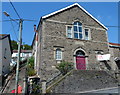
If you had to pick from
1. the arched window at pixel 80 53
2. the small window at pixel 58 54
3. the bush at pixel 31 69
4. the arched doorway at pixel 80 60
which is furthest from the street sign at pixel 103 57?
the bush at pixel 31 69

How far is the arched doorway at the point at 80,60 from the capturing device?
1723 centimetres

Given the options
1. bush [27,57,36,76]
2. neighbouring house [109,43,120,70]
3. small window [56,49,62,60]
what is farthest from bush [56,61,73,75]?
neighbouring house [109,43,120,70]

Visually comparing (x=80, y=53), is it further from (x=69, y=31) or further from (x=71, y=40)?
(x=69, y=31)

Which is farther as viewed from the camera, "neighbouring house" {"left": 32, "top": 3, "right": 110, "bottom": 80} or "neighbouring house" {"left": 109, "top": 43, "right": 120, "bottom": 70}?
"neighbouring house" {"left": 109, "top": 43, "right": 120, "bottom": 70}

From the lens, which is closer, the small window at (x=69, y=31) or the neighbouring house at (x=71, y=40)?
the neighbouring house at (x=71, y=40)

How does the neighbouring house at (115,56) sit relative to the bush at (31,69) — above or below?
above

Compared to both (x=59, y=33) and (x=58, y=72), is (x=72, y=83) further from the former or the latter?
(x=59, y=33)

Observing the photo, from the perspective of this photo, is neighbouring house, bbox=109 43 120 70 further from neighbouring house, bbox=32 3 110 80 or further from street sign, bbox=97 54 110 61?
street sign, bbox=97 54 110 61

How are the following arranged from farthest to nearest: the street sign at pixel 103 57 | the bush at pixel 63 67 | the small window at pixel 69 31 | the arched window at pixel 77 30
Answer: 1. the arched window at pixel 77 30
2. the small window at pixel 69 31
3. the street sign at pixel 103 57
4. the bush at pixel 63 67

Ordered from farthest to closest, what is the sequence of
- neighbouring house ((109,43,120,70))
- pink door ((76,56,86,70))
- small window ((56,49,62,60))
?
neighbouring house ((109,43,120,70)) → pink door ((76,56,86,70)) → small window ((56,49,62,60))

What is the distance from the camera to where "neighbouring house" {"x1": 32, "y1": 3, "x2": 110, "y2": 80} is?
52.3 feet

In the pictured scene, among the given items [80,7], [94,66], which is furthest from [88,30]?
[94,66]

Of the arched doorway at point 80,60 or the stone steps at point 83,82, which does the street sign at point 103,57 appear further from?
the stone steps at point 83,82

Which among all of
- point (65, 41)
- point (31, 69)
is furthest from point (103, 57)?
point (31, 69)
